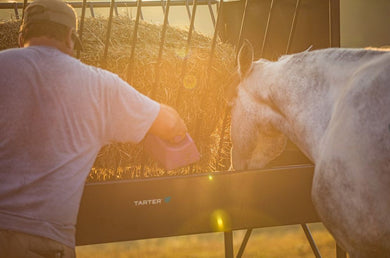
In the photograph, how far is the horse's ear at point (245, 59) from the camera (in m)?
2.29

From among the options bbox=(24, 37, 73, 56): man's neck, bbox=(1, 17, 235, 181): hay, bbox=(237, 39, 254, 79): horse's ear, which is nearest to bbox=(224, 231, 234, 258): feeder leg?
bbox=(1, 17, 235, 181): hay

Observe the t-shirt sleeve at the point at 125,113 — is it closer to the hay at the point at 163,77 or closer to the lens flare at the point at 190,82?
the hay at the point at 163,77

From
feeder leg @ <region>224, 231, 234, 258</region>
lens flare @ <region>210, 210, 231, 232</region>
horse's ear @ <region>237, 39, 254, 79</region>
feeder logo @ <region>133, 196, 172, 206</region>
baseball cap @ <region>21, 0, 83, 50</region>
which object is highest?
baseball cap @ <region>21, 0, 83, 50</region>

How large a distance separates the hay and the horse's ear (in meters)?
0.31

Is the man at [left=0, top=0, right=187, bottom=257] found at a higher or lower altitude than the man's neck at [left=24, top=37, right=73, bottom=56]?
lower

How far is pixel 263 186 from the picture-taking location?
2.21 meters

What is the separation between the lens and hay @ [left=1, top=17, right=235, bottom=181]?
271 cm

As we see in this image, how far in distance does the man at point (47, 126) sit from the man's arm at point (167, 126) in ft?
0.46

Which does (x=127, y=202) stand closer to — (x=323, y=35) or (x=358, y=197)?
(x=358, y=197)

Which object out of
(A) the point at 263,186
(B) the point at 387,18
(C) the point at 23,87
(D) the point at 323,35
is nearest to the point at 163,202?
(A) the point at 263,186

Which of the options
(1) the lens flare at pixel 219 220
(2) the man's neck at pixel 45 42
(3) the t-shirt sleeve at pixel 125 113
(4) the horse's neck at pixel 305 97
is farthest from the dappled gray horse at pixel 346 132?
(2) the man's neck at pixel 45 42

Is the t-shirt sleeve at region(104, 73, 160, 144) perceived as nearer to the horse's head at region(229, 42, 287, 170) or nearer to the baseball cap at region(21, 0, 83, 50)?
the baseball cap at region(21, 0, 83, 50)

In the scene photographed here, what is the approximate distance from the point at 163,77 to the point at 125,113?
120 cm

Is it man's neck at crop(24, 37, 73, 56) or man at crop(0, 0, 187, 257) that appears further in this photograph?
man's neck at crop(24, 37, 73, 56)
